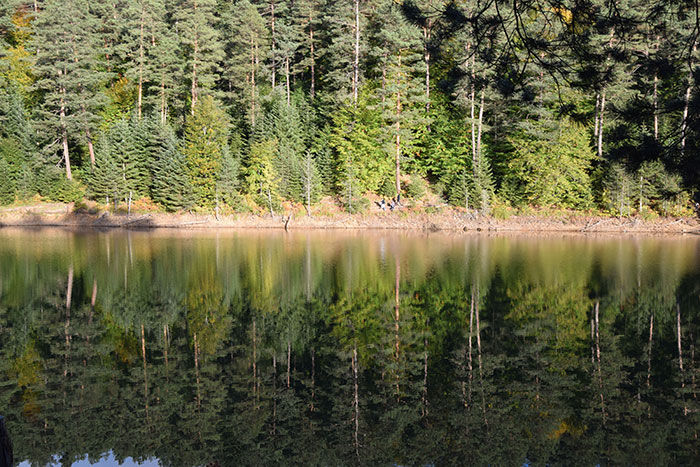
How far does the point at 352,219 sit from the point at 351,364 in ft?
101

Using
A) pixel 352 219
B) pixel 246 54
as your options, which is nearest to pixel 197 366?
pixel 352 219

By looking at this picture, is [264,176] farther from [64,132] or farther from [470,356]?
[470,356]

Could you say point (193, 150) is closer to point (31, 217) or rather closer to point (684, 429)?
point (31, 217)

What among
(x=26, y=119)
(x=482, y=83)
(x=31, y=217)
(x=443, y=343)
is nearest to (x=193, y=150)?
(x=31, y=217)

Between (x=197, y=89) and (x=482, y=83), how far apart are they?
139ft

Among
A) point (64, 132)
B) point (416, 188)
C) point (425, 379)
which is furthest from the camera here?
point (64, 132)

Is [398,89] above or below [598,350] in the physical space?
above

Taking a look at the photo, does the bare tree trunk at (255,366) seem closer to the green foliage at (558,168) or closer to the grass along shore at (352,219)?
the grass along shore at (352,219)

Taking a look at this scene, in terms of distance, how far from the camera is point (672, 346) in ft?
40.6

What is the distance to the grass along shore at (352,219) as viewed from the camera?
A: 3900 centimetres

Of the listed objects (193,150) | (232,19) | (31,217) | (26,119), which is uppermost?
(232,19)

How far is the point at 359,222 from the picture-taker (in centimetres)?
4162

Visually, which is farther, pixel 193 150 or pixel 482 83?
pixel 193 150

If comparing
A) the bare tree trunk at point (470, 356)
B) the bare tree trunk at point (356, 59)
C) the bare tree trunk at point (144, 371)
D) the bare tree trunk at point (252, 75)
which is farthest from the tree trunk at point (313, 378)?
the bare tree trunk at point (252, 75)
